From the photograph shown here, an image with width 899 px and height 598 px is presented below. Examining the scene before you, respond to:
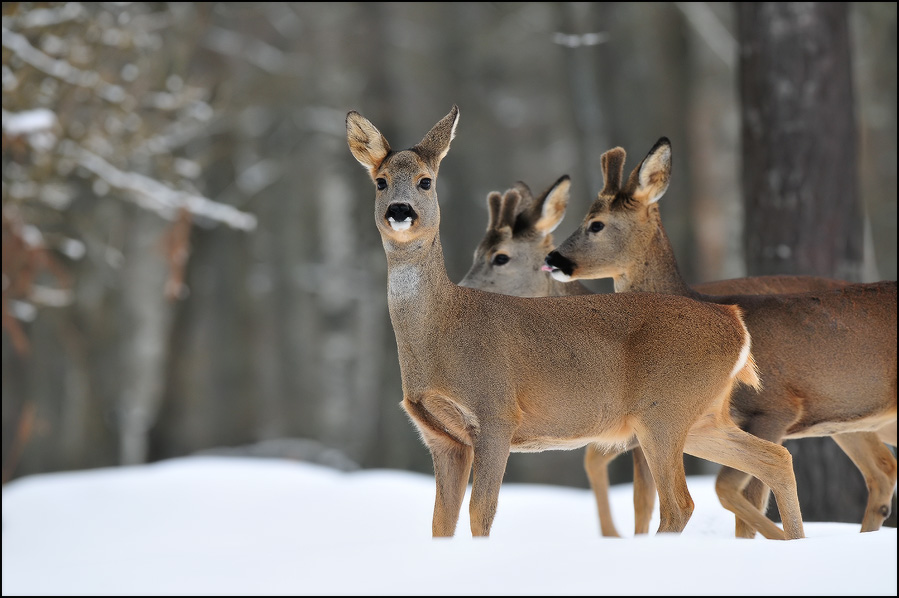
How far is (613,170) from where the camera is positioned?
7.73 metres

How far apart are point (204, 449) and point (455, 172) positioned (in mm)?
5786

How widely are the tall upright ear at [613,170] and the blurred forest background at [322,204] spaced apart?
8312mm

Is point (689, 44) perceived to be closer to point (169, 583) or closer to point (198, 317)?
point (198, 317)

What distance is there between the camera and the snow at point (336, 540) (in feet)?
13.7

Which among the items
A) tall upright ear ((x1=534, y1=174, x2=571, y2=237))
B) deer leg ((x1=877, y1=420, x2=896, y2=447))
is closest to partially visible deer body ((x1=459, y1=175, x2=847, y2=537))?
tall upright ear ((x1=534, y1=174, x2=571, y2=237))

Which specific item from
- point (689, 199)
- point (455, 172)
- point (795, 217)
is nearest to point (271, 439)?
point (455, 172)

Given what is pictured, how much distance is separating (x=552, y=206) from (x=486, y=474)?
3.25 meters

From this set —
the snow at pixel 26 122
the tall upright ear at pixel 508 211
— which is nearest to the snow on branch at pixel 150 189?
the snow at pixel 26 122

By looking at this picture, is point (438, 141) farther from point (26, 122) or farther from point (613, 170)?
point (26, 122)

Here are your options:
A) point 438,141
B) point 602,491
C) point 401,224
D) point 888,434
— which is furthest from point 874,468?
point 401,224

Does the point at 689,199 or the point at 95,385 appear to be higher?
the point at 689,199

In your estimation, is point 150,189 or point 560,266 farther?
point 150,189

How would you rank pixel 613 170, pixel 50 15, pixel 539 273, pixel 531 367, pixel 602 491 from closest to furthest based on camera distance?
pixel 531 367, pixel 613 170, pixel 602 491, pixel 539 273, pixel 50 15

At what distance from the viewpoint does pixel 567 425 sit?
19.5ft
